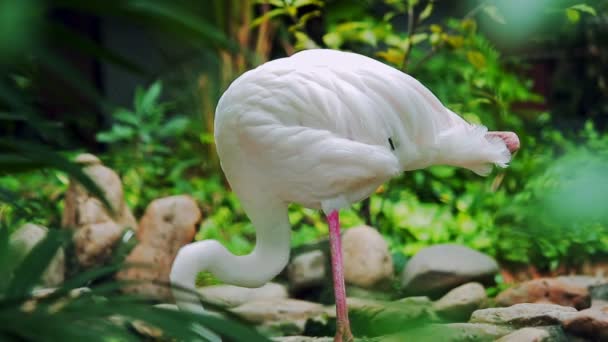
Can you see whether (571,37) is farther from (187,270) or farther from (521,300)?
(187,270)

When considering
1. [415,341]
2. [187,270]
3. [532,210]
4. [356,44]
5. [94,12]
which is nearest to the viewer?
[94,12]

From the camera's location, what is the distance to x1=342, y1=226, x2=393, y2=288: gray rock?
3934 mm

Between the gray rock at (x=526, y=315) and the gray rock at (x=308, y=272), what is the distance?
1.34 m

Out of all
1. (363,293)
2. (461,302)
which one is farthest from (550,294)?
(363,293)

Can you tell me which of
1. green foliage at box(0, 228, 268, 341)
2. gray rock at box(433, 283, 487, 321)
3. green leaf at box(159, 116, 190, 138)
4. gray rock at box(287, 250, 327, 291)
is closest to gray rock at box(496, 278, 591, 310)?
gray rock at box(433, 283, 487, 321)

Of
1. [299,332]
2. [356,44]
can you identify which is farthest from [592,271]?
[356,44]

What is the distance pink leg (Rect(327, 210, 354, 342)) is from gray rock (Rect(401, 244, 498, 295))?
3.46 feet

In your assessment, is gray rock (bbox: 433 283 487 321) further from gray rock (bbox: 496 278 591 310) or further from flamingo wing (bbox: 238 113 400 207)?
flamingo wing (bbox: 238 113 400 207)

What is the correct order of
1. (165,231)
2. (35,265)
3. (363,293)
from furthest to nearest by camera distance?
(165,231)
(363,293)
(35,265)

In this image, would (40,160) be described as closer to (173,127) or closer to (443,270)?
(443,270)

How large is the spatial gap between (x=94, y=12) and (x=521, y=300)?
111 inches

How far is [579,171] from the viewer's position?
4734 millimetres

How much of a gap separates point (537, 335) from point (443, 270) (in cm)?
135

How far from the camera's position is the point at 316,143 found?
9.05 feet
